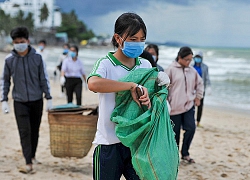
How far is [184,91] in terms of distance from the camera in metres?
5.45

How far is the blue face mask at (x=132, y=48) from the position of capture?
2545 mm

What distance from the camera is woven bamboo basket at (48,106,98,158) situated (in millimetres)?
4648

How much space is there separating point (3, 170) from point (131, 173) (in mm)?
2947

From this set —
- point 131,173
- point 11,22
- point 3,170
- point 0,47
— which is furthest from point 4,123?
point 11,22

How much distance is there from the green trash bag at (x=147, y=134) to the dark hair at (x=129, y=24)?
260 mm

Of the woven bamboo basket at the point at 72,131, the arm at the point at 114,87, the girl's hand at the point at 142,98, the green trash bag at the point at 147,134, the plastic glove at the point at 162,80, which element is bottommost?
the woven bamboo basket at the point at 72,131

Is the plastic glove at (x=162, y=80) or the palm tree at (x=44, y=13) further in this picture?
the palm tree at (x=44, y=13)

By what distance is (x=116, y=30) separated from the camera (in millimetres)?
2605

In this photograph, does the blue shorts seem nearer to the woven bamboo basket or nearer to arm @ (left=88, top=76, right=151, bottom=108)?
arm @ (left=88, top=76, right=151, bottom=108)

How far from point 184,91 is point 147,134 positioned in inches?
122

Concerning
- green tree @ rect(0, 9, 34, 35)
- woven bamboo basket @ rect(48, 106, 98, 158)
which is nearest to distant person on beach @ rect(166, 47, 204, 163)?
woven bamboo basket @ rect(48, 106, 98, 158)

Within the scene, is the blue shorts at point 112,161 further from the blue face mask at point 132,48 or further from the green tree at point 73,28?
the green tree at point 73,28

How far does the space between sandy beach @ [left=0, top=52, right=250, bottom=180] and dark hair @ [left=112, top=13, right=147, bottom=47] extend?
278 centimetres

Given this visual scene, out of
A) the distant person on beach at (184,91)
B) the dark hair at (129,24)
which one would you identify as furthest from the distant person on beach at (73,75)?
the dark hair at (129,24)
